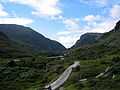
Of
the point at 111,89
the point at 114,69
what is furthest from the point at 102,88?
the point at 114,69

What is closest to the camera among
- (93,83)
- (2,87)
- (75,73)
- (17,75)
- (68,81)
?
(93,83)

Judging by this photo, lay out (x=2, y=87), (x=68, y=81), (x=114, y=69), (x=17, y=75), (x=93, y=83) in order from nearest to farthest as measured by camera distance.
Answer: (x=93, y=83)
(x=114, y=69)
(x=68, y=81)
(x=2, y=87)
(x=17, y=75)

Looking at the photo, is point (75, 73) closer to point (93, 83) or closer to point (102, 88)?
point (93, 83)

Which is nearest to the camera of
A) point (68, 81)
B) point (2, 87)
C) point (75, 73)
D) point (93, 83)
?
point (93, 83)

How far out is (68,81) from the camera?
94688 millimetres

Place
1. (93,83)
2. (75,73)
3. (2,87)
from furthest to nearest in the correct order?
(2,87) < (75,73) < (93,83)

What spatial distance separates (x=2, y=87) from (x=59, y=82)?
23.1m

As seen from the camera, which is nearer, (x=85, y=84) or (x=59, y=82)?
(x=85, y=84)

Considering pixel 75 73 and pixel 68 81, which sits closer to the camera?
pixel 68 81

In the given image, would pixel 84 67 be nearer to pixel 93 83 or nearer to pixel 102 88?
pixel 93 83

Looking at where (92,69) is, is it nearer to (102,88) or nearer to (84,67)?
(84,67)

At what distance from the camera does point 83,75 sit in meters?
97.1

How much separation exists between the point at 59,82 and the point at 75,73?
280 inches

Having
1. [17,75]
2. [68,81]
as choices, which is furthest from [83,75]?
[17,75]
